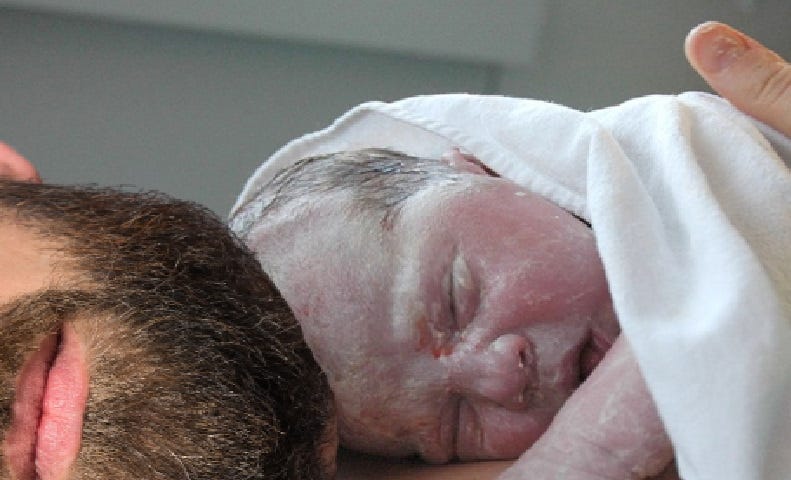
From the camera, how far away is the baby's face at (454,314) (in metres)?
0.63

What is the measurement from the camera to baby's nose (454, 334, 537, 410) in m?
0.62

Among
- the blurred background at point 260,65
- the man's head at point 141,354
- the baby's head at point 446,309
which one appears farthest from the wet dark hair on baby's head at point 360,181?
the blurred background at point 260,65

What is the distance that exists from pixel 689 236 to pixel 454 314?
19cm

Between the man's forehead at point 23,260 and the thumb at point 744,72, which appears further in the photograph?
the thumb at point 744,72

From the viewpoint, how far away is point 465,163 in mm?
757

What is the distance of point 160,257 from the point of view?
1.90 ft

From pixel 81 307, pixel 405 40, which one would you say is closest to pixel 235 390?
pixel 81 307

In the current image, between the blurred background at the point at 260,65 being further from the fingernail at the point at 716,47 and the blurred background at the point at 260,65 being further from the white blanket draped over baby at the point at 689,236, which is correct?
the fingernail at the point at 716,47

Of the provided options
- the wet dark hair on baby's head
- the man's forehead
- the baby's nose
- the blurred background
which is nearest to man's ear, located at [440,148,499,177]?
the wet dark hair on baby's head

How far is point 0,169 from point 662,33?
1.24 m

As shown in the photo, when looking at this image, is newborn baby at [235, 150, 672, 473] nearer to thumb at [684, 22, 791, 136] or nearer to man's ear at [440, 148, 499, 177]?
man's ear at [440, 148, 499, 177]

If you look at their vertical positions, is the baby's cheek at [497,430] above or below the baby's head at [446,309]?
below

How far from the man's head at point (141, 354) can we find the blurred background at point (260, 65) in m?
0.84

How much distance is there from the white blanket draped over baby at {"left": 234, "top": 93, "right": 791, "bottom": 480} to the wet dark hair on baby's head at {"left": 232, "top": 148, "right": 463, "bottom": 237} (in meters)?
0.05
